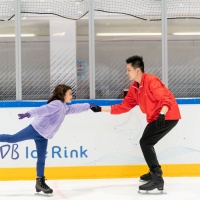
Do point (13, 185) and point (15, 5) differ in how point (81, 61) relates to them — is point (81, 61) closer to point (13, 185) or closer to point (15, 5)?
point (15, 5)

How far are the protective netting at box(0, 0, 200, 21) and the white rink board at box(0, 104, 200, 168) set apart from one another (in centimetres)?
133

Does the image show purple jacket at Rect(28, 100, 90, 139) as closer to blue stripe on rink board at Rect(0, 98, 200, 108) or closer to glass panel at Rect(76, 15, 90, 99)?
blue stripe on rink board at Rect(0, 98, 200, 108)

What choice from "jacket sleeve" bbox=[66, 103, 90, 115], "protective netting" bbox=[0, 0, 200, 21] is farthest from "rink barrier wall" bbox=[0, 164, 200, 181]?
"protective netting" bbox=[0, 0, 200, 21]

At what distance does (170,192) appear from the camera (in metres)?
4.36

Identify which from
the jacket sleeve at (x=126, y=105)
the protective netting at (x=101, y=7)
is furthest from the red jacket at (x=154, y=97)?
the protective netting at (x=101, y=7)

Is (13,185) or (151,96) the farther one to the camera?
(13,185)

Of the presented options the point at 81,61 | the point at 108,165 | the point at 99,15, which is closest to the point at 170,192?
the point at 108,165

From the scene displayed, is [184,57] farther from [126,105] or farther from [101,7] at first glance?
[126,105]

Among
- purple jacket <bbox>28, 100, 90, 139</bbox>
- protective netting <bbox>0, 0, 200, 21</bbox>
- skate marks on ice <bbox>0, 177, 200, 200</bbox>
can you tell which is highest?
protective netting <bbox>0, 0, 200, 21</bbox>

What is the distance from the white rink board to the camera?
197 inches

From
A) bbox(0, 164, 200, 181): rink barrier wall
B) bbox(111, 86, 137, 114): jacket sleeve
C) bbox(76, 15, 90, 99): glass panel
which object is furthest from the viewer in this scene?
bbox(76, 15, 90, 99): glass panel

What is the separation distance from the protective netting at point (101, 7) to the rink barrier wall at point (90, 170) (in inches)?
47.0

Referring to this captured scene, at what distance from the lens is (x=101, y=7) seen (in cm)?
561

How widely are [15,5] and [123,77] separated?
163 cm
